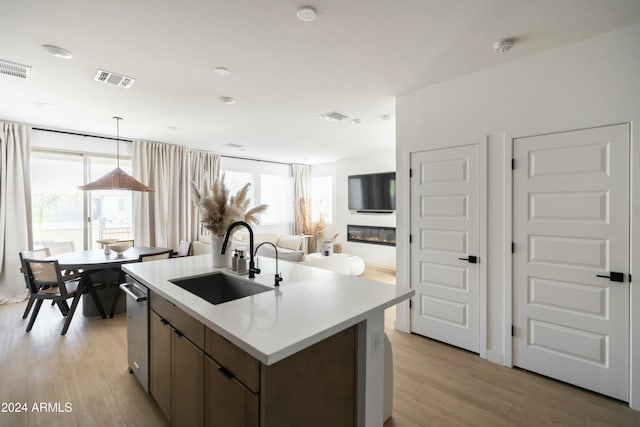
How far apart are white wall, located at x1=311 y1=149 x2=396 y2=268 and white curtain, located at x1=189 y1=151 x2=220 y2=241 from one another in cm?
314

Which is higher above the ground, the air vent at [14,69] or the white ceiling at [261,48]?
the white ceiling at [261,48]

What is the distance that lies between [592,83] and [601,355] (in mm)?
2060

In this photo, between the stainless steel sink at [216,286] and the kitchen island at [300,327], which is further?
the stainless steel sink at [216,286]

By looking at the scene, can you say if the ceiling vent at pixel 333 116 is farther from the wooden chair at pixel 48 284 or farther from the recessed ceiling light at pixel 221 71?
the wooden chair at pixel 48 284

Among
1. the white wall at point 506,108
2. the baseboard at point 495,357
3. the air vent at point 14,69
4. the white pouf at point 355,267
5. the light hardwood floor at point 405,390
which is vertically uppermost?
the air vent at point 14,69

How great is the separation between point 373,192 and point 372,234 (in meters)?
1.04

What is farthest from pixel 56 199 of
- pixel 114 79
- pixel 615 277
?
pixel 615 277

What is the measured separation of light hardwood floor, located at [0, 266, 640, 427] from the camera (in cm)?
195

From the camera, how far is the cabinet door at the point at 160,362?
1749 mm

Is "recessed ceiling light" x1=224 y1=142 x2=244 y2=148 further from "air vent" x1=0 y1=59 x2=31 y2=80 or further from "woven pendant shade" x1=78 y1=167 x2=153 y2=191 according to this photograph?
"air vent" x1=0 y1=59 x2=31 y2=80

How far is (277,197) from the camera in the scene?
825 cm

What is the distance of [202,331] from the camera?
4.58 feet

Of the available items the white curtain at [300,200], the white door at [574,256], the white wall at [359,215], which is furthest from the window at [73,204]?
the white door at [574,256]

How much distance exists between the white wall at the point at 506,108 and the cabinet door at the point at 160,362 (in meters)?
2.42
